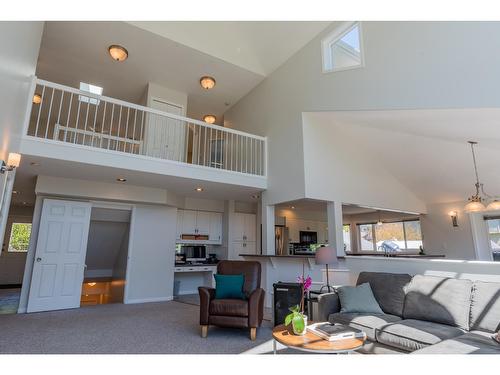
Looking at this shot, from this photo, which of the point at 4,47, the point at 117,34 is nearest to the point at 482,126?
the point at 4,47

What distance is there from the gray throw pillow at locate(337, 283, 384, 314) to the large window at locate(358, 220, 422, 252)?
5.28 meters

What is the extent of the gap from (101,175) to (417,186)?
6776mm

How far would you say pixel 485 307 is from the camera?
2.77 metres

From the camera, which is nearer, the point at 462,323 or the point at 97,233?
the point at 462,323

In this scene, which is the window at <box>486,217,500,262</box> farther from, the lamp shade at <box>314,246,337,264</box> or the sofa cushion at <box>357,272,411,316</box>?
the lamp shade at <box>314,246,337,264</box>

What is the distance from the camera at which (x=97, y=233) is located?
7000 mm

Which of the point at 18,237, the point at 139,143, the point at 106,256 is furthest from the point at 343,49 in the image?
the point at 18,237

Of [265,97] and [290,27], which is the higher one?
[290,27]

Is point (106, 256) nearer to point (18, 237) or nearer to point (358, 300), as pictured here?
point (18, 237)

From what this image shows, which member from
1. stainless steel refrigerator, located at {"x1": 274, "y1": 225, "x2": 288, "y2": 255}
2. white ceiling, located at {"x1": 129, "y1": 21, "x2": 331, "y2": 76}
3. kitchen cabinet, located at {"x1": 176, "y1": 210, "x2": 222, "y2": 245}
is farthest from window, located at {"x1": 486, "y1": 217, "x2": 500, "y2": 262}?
kitchen cabinet, located at {"x1": 176, "y1": 210, "x2": 222, "y2": 245}

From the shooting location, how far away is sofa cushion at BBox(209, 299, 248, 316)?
12.7 feet

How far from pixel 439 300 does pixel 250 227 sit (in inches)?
210
